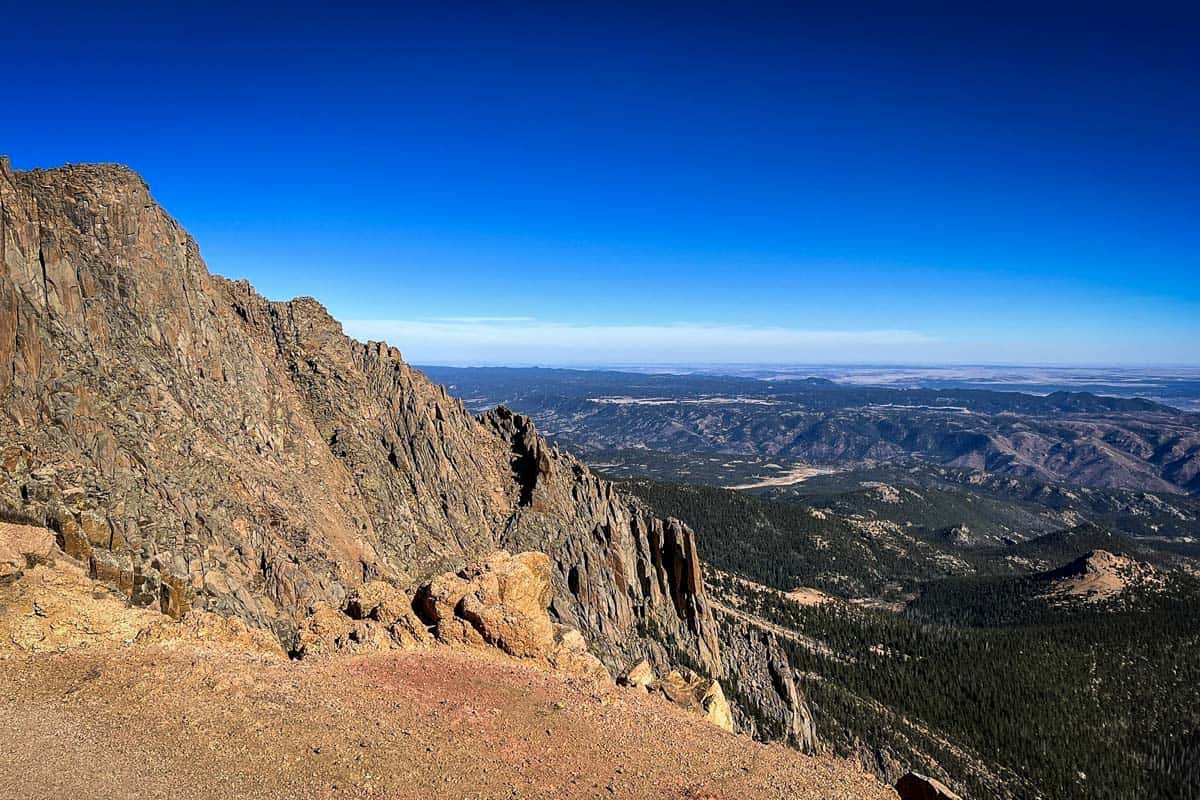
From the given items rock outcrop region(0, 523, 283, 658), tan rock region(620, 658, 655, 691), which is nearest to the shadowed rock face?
rock outcrop region(0, 523, 283, 658)

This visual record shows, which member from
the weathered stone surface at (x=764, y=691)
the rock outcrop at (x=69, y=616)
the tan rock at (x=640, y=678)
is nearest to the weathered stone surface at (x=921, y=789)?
the tan rock at (x=640, y=678)

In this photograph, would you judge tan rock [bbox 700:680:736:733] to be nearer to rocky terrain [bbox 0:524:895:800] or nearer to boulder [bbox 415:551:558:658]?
rocky terrain [bbox 0:524:895:800]

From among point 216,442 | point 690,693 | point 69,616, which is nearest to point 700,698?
point 690,693

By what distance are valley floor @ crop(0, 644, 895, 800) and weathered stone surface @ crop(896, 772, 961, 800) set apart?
1.14 metres

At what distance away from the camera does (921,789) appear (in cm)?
2205

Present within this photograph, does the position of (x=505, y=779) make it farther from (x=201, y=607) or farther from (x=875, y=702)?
(x=875, y=702)

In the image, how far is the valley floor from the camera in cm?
1672

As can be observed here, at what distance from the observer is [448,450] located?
7731 cm

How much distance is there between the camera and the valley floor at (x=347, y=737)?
16719 millimetres

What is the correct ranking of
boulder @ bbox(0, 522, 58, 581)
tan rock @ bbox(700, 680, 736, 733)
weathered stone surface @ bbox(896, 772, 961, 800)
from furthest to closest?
tan rock @ bbox(700, 680, 736, 733) < boulder @ bbox(0, 522, 58, 581) < weathered stone surface @ bbox(896, 772, 961, 800)

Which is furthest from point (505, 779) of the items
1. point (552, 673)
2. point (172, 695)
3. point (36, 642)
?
point (36, 642)

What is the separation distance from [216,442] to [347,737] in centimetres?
3359

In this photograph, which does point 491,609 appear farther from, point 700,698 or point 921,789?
Result: point 921,789

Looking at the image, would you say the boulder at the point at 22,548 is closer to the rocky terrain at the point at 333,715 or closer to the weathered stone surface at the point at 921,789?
the rocky terrain at the point at 333,715
